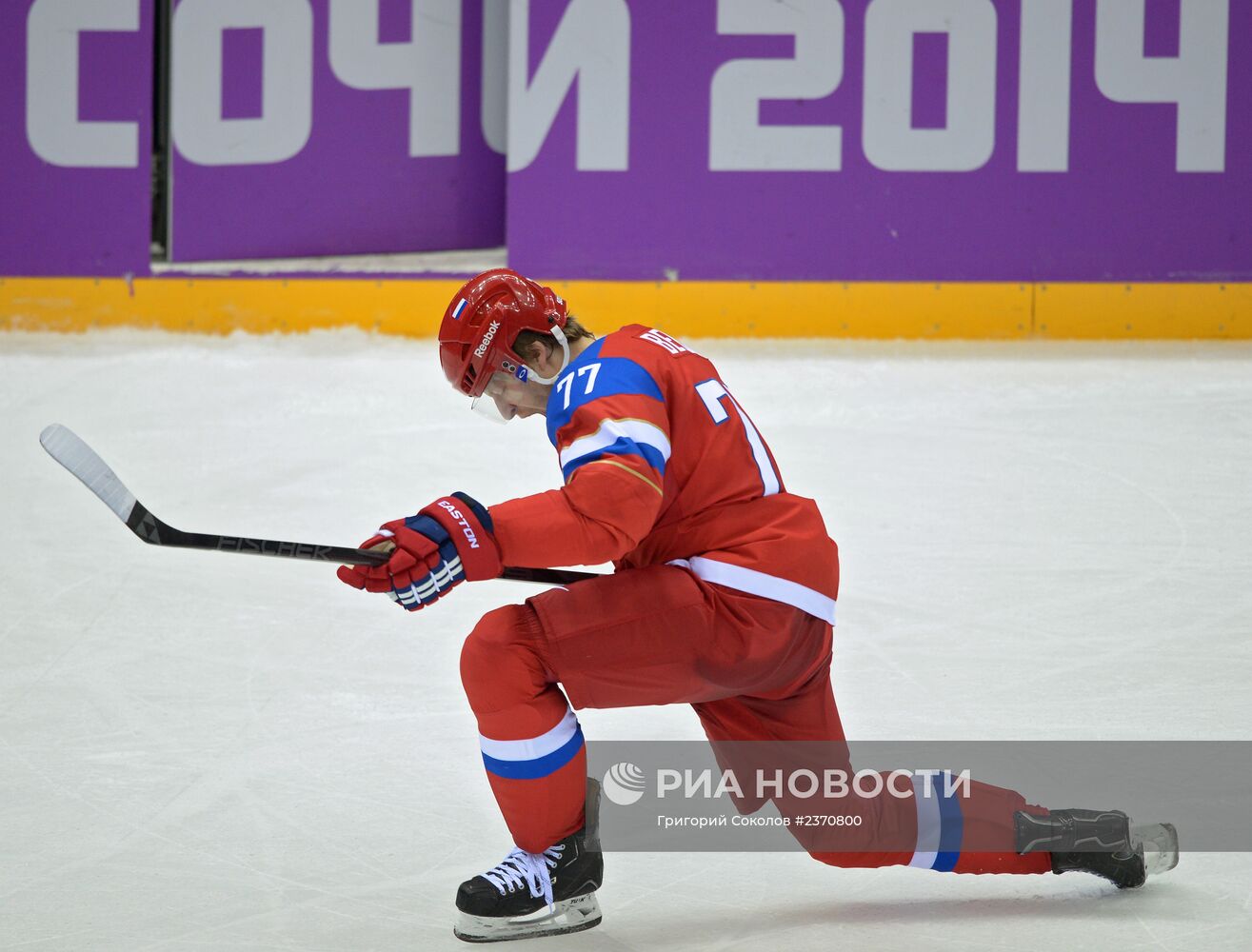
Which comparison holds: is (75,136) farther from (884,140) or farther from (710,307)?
(884,140)

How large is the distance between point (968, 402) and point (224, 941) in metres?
4.08

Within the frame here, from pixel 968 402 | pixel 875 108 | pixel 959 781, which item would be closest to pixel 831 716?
pixel 959 781

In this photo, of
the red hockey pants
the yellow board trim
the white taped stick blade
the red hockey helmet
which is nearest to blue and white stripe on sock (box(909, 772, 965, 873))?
the red hockey pants

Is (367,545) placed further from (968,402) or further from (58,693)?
(968,402)

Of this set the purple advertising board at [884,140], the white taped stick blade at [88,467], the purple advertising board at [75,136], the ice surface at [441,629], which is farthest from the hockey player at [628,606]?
the purple advertising board at [75,136]

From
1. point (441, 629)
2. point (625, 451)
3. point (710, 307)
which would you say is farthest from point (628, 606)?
point (710, 307)

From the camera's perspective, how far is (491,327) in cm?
237

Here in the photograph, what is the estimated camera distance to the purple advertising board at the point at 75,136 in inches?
275

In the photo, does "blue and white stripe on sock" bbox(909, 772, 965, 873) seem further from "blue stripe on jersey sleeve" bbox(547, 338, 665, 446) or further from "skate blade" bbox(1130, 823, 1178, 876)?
"blue stripe on jersey sleeve" bbox(547, 338, 665, 446)

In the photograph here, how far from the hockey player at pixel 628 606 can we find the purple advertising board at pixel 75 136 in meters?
5.12

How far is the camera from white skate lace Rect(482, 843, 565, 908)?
7.41 feet

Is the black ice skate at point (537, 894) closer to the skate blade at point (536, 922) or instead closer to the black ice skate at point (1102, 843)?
the skate blade at point (536, 922)

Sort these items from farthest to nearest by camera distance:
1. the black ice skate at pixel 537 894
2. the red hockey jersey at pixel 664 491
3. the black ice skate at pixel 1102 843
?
the black ice skate at pixel 1102 843, the black ice skate at pixel 537 894, the red hockey jersey at pixel 664 491

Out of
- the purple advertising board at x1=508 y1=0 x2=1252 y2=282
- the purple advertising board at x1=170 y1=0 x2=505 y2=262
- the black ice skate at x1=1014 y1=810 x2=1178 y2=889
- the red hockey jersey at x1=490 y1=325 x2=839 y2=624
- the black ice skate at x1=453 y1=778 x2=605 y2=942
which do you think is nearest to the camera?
the red hockey jersey at x1=490 y1=325 x2=839 y2=624
